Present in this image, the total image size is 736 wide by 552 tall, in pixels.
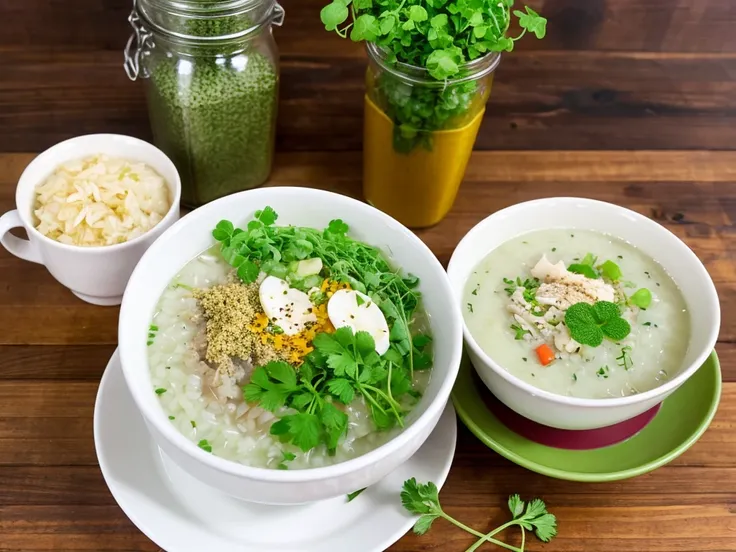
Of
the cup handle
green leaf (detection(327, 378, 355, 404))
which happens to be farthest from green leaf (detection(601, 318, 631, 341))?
the cup handle

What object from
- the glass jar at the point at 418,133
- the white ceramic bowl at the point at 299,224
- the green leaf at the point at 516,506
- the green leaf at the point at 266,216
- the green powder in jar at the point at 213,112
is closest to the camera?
the white ceramic bowl at the point at 299,224

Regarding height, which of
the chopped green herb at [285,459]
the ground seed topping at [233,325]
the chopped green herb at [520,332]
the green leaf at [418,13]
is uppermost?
the green leaf at [418,13]

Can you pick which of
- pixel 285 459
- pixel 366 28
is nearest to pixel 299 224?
pixel 366 28

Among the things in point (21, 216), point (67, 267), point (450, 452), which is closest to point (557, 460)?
point (450, 452)

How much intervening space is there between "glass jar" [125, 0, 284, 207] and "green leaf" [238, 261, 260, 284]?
0.49 m

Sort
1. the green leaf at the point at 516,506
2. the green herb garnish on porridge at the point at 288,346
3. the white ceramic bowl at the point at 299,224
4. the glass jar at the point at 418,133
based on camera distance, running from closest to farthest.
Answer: the white ceramic bowl at the point at 299,224, the green herb garnish on porridge at the point at 288,346, the green leaf at the point at 516,506, the glass jar at the point at 418,133

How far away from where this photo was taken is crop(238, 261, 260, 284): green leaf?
1480 millimetres

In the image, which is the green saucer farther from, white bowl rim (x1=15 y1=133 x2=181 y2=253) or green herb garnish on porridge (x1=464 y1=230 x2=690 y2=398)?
white bowl rim (x1=15 y1=133 x2=181 y2=253)

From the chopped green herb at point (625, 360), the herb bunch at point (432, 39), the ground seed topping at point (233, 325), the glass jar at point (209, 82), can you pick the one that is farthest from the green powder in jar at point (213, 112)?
the chopped green herb at point (625, 360)

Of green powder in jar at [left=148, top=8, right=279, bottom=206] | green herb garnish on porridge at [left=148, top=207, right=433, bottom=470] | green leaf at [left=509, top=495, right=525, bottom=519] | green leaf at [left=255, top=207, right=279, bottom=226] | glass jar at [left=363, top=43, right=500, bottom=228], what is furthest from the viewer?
green powder in jar at [left=148, top=8, right=279, bottom=206]

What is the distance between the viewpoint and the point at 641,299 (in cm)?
158

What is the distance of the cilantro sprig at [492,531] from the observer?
1.35 m

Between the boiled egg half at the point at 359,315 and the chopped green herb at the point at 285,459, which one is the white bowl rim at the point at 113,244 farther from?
the chopped green herb at the point at 285,459

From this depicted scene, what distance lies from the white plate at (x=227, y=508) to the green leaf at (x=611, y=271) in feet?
1.57
